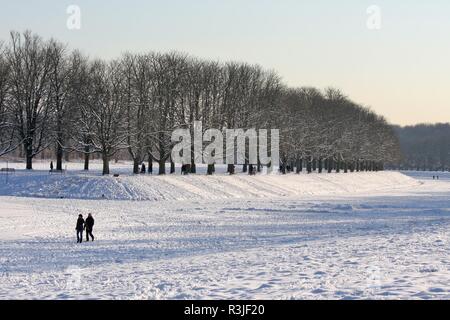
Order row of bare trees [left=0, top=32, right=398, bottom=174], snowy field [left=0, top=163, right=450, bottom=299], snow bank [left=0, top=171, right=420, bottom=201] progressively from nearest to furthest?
snowy field [left=0, top=163, right=450, bottom=299] < snow bank [left=0, top=171, right=420, bottom=201] < row of bare trees [left=0, top=32, right=398, bottom=174]

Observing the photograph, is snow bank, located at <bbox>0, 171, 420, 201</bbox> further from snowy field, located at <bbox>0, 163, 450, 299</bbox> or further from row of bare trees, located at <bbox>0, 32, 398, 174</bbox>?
row of bare trees, located at <bbox>0, 32, 398, 174</bbox>

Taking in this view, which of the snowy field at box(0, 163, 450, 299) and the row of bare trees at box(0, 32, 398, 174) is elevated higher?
the row of bare trees at box(0, 32, 398, 174)

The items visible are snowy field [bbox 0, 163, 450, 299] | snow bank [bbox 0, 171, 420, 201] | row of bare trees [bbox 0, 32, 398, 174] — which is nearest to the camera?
snowy field [bbox 0, 163, 450, 299]

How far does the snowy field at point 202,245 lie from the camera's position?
649 inches

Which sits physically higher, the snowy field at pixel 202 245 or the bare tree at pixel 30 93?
the bare tree at pixel 30 93

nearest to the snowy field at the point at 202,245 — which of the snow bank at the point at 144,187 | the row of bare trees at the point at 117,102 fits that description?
the snow bank at the point at 144,187

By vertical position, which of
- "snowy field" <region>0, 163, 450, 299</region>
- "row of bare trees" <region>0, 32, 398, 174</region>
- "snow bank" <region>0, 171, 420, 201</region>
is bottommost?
"snowy field" <region>0, 163, 450, 299</region>

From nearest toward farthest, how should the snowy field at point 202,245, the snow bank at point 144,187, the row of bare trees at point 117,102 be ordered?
1. the snowy field at point 202,245
2. the snow bank at point 144,187
3. the row of bare trees at point 117,102

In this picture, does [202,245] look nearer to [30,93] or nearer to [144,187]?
[144,187]

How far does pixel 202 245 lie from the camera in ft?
91.9

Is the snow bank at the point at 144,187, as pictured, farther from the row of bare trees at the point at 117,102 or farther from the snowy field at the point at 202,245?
the row of bare trees at the point at 117,102

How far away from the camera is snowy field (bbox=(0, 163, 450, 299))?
16484 mm

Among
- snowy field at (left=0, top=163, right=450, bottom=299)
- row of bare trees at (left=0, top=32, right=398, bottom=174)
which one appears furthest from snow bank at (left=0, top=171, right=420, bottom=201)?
row of bare trees at (left=0, top=32, right=398, bottom=174)

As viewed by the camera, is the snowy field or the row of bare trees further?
the row of bare trees
